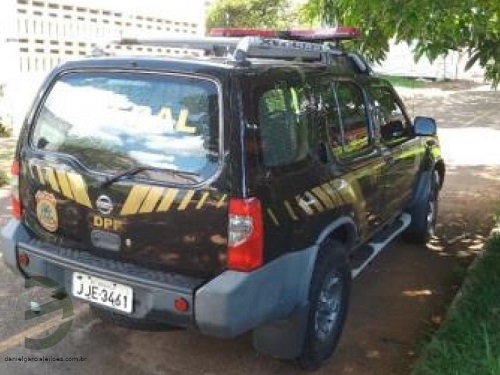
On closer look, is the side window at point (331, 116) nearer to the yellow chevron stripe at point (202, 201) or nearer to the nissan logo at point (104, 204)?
the yellow chevron stripe at point (202, 201)

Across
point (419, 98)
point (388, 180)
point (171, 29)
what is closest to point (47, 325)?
point (388, 180)

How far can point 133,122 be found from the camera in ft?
10.5

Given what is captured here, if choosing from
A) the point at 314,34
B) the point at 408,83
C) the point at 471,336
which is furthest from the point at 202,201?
the point at 408,83

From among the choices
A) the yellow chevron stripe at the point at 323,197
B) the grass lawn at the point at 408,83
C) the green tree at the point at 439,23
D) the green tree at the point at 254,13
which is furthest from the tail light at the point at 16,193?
the green tree at the point at 254,13

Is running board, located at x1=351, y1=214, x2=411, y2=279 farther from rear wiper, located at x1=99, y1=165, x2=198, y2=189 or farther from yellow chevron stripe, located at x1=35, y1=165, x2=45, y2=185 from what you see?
yellow chevron stripe, located at x1=35, y1=165, x2=45, y2=185

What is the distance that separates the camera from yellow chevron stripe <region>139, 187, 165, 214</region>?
3062mm

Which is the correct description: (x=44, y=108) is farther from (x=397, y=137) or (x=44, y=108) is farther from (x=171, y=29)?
(x=171, y=29)

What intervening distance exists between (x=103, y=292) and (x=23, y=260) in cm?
61

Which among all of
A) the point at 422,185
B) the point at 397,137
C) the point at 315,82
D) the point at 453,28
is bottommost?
the point at 422,185

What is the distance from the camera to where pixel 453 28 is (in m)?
4.69

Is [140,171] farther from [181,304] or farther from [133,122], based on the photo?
[181,304]

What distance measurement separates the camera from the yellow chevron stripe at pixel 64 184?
3.34 meters

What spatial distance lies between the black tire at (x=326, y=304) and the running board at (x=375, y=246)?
27 cm

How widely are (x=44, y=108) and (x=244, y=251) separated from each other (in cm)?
147
